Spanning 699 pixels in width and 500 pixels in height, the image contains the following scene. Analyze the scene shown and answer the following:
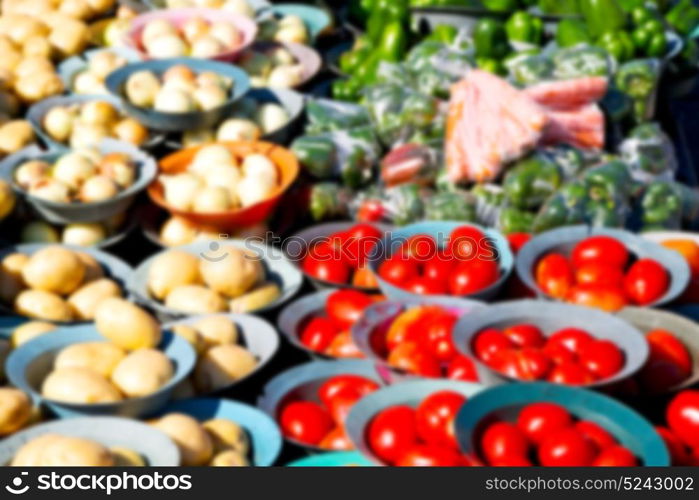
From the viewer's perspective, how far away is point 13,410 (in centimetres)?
221

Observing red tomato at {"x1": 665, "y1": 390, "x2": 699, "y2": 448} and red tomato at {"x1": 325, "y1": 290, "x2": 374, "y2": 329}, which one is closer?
red tomato at {"x1": 665, "y1": 390, "x2": 699, "y2": 448}

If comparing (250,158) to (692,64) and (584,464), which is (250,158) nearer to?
(584,464)

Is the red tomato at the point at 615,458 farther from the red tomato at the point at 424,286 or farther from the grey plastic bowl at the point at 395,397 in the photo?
the red tomato at the point at 424,286

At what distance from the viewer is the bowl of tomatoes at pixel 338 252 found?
2.96 m

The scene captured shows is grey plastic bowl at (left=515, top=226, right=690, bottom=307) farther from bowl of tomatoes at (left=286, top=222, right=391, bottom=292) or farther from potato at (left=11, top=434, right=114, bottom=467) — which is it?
potato at (left=11, top=434, right=114, bottom=467)

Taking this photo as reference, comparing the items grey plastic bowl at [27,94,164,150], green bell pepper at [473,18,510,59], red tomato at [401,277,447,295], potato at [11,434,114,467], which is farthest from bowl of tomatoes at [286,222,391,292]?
green bell pepper at [473,18,510,59]

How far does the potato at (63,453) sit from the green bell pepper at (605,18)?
2994 millimetres

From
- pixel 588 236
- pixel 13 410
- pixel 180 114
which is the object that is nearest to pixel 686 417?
pixel 588 236

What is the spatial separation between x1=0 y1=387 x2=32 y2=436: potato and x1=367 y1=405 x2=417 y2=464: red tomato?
31.7 inches

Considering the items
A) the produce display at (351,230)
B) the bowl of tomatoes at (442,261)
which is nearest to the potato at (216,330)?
the produce display at (351,230)

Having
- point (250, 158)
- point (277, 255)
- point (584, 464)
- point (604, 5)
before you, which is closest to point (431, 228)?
Result: point (277, 255)

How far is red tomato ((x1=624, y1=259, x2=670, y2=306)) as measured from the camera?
269 cm

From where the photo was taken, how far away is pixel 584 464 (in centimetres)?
202

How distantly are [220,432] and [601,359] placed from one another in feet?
3.07
